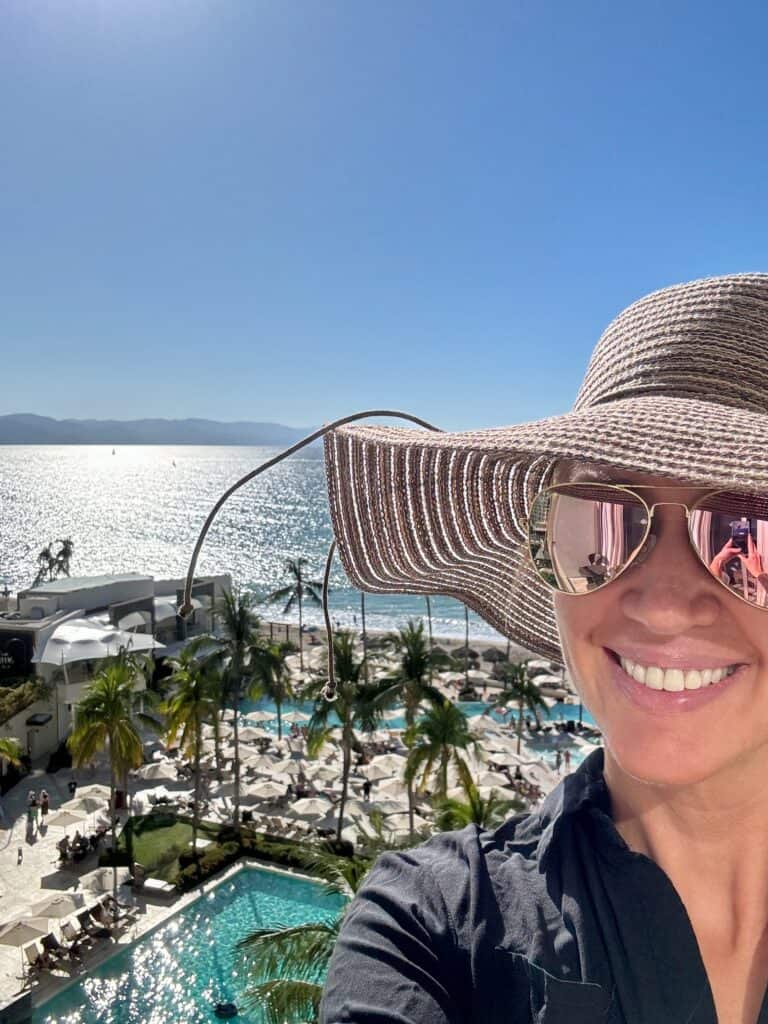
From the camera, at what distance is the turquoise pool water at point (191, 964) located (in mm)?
14031

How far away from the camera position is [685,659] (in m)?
1.38

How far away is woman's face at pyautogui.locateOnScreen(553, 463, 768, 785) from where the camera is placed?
1.35 metres

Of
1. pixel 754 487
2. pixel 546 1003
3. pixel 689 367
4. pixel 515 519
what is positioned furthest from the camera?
pixel 515 519

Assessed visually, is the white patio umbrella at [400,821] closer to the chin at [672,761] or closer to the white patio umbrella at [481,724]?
the white patio umbrella at [481,724]

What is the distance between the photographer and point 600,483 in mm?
1489

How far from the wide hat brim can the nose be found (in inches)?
9.3

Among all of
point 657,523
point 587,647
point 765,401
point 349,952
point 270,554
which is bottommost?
point 270,554

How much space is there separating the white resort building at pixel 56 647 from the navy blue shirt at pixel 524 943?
2295 centimetres

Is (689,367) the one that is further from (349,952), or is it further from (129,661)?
(129,661)

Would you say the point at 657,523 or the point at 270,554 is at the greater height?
the point at 657,523

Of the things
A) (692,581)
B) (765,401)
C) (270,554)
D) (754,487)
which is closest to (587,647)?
(692,581)

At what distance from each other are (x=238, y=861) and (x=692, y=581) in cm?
2173

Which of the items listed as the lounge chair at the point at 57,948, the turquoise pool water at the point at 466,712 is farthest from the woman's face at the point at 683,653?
the turquoise pool water at the point at 466,712

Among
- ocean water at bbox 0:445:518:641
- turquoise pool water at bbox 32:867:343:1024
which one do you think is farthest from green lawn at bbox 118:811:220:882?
ocean water at bbox 0:445:518:641
